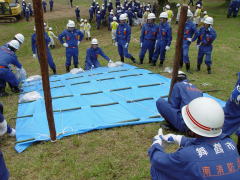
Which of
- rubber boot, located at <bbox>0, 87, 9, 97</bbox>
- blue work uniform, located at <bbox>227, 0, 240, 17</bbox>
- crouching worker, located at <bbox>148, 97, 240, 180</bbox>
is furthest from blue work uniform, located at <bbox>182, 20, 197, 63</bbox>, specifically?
blue work uniform, located at <bbox>227, 0, 240, 17</bbox>

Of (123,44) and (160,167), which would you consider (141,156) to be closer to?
(160,167)

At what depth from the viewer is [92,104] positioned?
18.3ft

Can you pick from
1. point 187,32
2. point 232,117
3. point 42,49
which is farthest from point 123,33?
point 232,117

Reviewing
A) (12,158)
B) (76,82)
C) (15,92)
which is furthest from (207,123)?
(15,92)

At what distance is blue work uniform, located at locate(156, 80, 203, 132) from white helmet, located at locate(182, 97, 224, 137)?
6.05 ft

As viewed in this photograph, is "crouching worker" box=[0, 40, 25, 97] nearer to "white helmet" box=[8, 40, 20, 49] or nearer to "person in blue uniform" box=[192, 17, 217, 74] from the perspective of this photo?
"white helmet" box=[8, 40, 20, 49]

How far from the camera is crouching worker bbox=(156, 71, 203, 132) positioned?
388 cm

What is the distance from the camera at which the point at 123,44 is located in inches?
372

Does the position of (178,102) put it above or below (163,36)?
below

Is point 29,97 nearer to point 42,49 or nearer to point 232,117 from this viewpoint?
point 42,49

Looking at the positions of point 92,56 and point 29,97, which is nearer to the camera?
point 29,97

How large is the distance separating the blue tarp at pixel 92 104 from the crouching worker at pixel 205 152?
2829 mm

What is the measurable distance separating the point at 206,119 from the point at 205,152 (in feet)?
0.87

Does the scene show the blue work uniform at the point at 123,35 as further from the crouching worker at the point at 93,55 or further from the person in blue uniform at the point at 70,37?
the person in blue uniform at the point at 70,37
